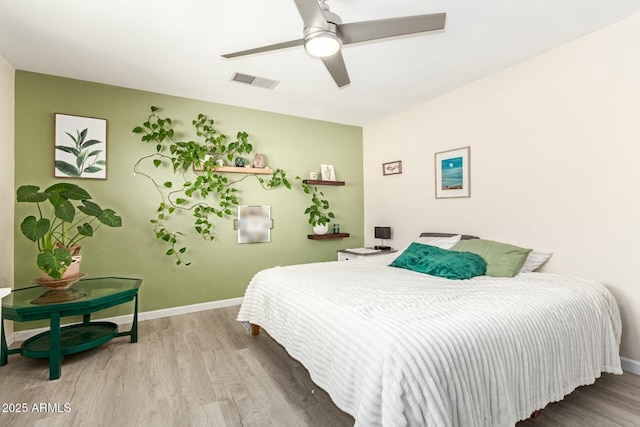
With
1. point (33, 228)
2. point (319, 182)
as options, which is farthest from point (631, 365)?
point (33, 228)

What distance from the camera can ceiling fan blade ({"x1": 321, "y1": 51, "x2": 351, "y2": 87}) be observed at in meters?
2.10

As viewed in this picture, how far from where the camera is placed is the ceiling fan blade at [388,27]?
5.47ft

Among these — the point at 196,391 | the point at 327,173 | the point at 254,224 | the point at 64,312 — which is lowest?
the point at 196,391

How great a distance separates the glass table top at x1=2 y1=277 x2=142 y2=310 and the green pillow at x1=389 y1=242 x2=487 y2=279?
96.1 inches

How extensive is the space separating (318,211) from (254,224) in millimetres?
941

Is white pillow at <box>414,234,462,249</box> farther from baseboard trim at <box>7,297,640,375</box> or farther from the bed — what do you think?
baseboard trim at <box>7,297,640,375</box>

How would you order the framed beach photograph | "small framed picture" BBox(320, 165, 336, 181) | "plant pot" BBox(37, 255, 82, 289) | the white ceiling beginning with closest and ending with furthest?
1. the white ceiling
2. "plant pot" BBox(37, 255, 82, 289)
3. the framed beach photograph
4. "small framed picture" BBox(320, 165, 336, 181)

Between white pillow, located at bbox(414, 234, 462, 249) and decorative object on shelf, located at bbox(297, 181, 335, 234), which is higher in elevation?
decorative object on shelf, located at bbox(297, 181, 335, 234)

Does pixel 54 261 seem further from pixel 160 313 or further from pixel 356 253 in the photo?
pixel 356 253

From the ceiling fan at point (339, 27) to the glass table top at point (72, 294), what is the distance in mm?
2375

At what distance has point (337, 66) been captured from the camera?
2.21 m

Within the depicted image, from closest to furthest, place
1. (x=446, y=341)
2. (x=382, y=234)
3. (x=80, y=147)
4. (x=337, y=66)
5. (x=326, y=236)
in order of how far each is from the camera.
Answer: (x=446, y=341) → (x=337, y=66) → (x=80, y=147) → (x=382, y=234) → (x=326, y=236)

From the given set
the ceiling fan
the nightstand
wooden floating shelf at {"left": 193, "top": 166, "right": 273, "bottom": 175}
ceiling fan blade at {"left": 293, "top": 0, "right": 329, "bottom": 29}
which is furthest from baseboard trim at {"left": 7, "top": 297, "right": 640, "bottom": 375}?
ceiling fan blade at {"left": 293, "top": 0, "right": 329, "bottom": 29}

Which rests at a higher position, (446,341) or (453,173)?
(453,173)
